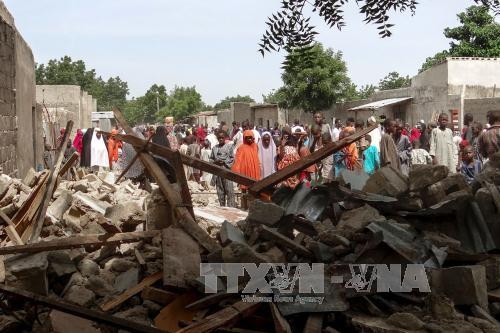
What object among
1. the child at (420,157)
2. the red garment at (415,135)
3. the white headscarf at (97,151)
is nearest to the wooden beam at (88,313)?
the child at (420,157)

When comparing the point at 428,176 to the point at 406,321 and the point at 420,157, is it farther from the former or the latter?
the point at 420,157

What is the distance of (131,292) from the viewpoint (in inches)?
172

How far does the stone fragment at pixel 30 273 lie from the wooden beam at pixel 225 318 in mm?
1495

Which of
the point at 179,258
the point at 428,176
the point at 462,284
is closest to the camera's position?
the point at 462,284

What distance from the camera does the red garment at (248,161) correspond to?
375 inches

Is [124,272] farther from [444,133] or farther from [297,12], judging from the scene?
[444,133]

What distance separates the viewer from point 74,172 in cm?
1193

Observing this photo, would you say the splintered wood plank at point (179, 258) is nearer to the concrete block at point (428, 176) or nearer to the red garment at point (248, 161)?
the concrete block at point (428, 176)

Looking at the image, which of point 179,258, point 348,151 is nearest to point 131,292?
point 179,258

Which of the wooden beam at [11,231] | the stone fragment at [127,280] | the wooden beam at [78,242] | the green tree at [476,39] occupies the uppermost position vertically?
the green tree at [476,39]

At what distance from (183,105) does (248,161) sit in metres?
63.5

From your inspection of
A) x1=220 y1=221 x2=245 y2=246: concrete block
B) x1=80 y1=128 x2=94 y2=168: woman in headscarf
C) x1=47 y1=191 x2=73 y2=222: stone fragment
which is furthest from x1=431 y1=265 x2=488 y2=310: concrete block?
x1=80 y1=128 x2=94 y2=168: woman in headscarf

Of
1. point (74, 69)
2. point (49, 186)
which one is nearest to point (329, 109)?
point (49, 186)

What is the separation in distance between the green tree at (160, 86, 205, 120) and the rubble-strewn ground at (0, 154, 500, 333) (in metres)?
66.1
